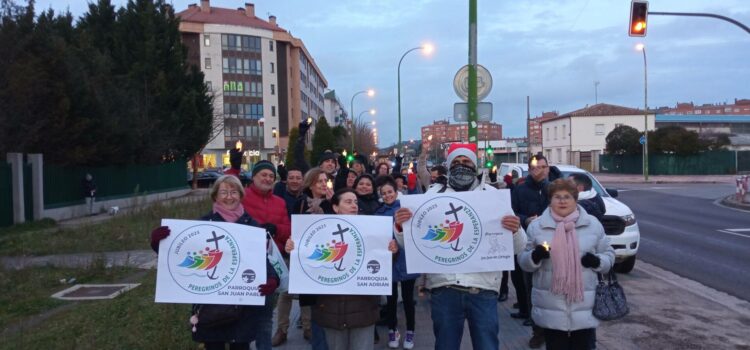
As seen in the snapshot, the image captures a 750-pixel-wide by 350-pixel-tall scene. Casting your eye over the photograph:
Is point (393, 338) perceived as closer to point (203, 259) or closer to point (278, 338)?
point (278, 338)

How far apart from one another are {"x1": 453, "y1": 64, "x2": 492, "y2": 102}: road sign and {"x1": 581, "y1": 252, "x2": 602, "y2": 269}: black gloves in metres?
7.11

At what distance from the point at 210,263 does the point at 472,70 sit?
7654 mm

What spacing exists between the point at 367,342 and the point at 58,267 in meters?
9.10

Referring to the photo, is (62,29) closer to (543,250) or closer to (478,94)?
(478,94)

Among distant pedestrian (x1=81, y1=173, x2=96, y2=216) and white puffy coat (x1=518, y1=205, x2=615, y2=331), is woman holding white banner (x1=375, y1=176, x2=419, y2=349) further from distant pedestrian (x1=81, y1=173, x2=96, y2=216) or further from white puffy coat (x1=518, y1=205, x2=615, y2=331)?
distant pedestrian (x1=81, y1=173, x2=96, y2=216)

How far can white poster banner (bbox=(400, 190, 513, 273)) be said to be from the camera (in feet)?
14.3

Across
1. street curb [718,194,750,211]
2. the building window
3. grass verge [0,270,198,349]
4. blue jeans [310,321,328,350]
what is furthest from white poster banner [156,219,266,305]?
the building window

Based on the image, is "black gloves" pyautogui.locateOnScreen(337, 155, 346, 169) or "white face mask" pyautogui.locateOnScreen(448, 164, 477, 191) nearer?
"white face mask" pyautogui.locateOnScreen(448, 164, 477, 191)

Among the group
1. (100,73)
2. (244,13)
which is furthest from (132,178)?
(244,13)

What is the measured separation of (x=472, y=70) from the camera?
36.0 ft

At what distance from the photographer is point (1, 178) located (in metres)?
19.2

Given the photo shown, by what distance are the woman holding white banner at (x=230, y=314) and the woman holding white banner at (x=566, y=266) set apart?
1.98 meters

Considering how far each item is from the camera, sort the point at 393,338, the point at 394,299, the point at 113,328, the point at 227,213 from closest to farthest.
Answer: the point at 227,213 → the point at 393,338 → the point at 394,299 → the point at 113,328

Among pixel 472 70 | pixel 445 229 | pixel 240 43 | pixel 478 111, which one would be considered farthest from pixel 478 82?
pixel 240 43
